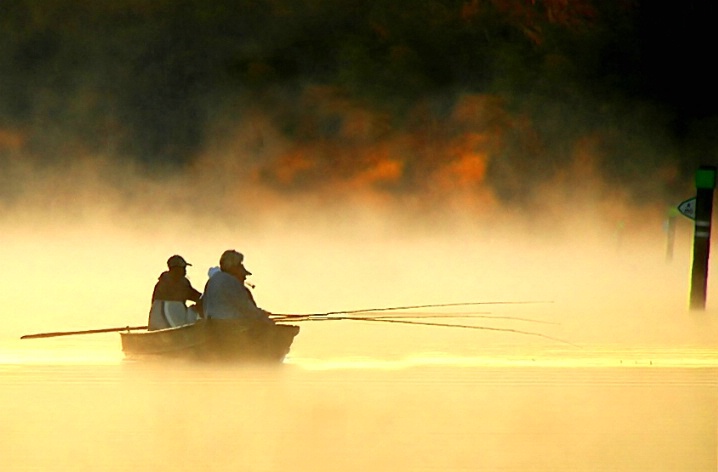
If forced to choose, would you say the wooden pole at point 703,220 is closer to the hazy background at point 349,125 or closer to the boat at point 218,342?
the boat at point 218,342

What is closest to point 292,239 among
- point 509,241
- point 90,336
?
point 509,241

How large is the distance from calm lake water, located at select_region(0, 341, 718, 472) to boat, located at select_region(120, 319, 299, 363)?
5.7 inches

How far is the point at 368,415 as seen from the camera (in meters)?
8.38

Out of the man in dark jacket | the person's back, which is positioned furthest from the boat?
the man in dark jacket

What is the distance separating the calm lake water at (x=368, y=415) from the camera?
7.08 meters

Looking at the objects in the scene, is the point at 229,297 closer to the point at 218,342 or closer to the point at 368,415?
the point at 218,342

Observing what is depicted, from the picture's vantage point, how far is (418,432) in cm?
780

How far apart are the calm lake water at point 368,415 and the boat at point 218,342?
5.7 inches

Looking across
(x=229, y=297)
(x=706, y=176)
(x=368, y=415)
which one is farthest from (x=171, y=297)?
(x=706, y=176)

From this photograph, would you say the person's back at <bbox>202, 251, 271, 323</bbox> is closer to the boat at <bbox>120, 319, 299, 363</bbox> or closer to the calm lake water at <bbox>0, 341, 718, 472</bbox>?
the boat at <bbox>120, 319, 299, 363</bbox>

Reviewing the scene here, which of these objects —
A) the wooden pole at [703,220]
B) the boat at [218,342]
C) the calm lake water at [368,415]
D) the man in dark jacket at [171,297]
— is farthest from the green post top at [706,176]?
the man in dark jacket at [171,297]

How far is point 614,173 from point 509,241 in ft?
11.4

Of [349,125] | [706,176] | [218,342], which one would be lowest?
[218,342]

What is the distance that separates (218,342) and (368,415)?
2.92 m
